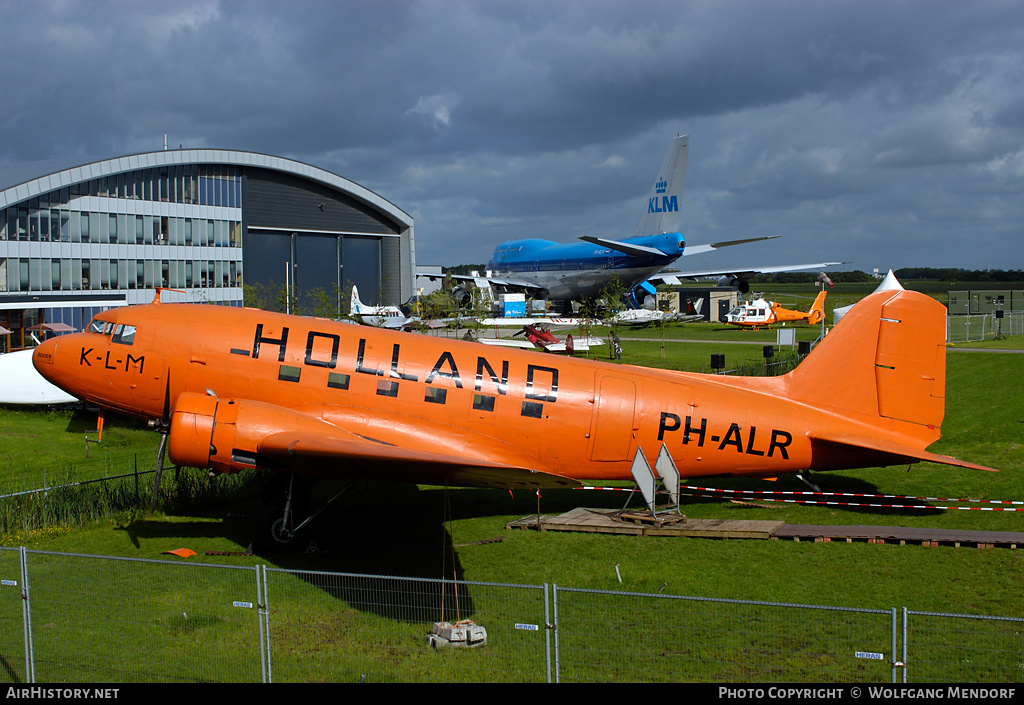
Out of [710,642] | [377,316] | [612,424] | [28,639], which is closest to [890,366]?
[612,424]

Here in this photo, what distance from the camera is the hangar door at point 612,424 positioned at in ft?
47.3

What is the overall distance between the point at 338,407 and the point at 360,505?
4.05 m

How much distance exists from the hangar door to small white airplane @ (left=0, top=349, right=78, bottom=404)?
21169 millimetres

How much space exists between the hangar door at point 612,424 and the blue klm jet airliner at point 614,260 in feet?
139

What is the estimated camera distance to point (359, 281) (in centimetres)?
7375

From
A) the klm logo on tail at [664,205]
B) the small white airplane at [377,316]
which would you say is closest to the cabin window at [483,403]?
the small white airplane at [377,316]

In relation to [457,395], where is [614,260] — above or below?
above

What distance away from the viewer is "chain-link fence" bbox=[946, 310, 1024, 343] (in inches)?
2220

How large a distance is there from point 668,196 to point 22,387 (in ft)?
176

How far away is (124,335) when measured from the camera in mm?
14492

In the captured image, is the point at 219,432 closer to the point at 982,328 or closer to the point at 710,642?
the point at 710,642

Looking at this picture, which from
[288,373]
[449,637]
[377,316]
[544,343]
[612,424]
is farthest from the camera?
[377,316]

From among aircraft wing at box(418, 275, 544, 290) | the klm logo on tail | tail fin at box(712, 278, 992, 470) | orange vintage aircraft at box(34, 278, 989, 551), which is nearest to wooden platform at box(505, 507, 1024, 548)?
orange vintage aircraft at box(34, 278, 989, 551)
